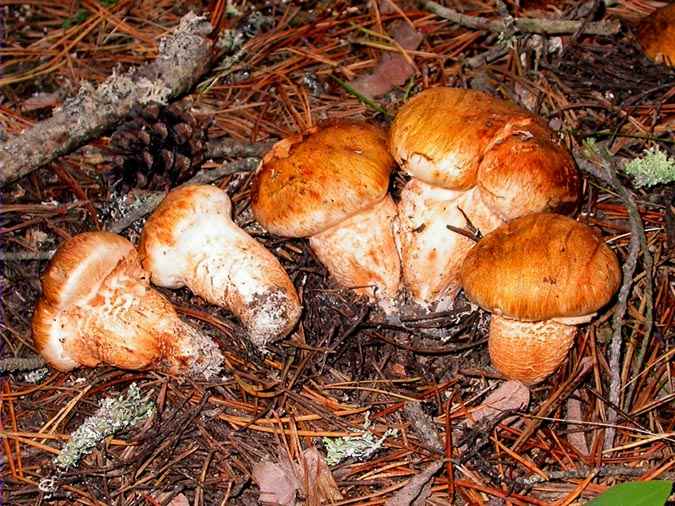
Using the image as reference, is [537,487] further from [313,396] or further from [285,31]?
[285,31]

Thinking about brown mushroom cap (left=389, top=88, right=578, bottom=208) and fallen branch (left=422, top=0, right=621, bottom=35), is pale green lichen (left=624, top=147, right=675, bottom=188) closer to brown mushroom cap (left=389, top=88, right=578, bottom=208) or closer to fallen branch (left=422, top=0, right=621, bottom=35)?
brown mushroom cap (left=389, top=88, right=578, bottom=208)

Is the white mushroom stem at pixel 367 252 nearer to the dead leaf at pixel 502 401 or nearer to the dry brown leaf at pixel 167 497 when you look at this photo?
the dead leaf at pixel 502 401

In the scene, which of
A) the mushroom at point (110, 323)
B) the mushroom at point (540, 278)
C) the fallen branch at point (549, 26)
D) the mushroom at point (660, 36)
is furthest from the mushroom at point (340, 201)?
the mushroom at point (660, 36)

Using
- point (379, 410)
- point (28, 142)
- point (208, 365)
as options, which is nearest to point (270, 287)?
point (208, 365)

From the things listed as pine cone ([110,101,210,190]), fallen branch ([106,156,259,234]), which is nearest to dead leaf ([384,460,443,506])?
fallen branch ([106,156,259,234])

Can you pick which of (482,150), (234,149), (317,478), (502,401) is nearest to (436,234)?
(482,150)

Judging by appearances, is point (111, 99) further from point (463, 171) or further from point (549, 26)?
point (549, 26)
